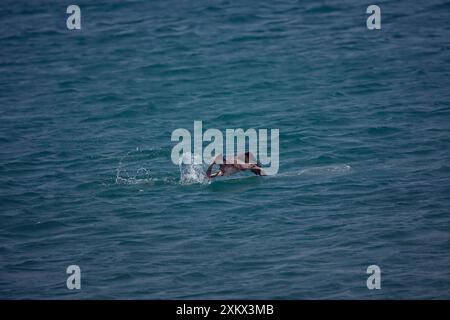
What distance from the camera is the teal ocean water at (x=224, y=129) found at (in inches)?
608

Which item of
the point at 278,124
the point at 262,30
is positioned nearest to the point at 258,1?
the point at 262,30

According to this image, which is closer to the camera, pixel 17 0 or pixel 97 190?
pixel 97 190

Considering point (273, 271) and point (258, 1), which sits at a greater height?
point (258, 1)

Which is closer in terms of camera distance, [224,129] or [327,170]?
[327,170]

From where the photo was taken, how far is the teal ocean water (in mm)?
15453

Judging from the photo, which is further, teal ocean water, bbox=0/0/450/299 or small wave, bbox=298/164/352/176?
small wave, bbox=298/164/352/176

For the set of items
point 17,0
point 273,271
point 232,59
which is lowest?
point 273,271

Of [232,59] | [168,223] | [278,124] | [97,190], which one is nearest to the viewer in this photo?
[168,223]

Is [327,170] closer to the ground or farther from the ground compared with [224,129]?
closer to the ground

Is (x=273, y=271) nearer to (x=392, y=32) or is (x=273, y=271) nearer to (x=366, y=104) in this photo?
(x=366, y=104)

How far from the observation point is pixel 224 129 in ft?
74.9

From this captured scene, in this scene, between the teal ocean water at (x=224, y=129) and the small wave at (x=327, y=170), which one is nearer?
the teal ocean water at (x=224, y=129)

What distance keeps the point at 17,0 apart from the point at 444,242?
859 inches

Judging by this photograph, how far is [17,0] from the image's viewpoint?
33.3 meters
